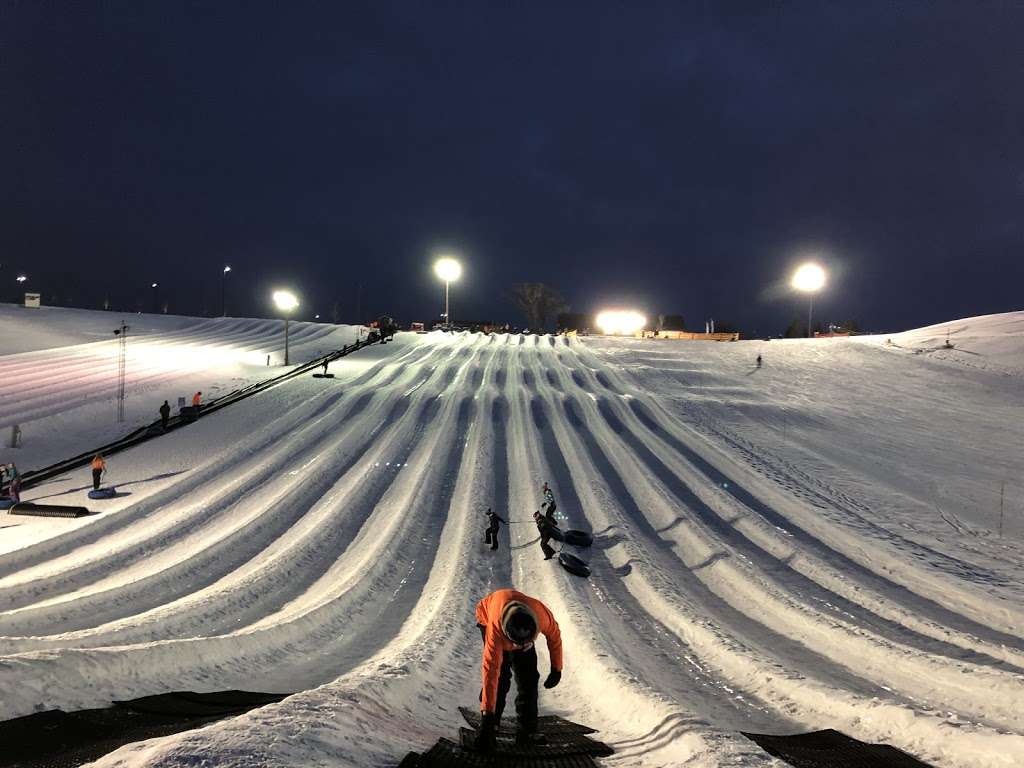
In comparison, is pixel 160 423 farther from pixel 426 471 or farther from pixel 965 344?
pixel 965 344

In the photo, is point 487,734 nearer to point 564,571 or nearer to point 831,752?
point 831,752

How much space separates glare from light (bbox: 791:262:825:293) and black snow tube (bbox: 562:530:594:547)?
53.5m

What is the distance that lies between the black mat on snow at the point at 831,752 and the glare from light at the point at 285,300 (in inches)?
1348

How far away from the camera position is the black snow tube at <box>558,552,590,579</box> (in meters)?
11.0

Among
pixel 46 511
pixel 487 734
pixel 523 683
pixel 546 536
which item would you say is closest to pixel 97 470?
pixel 46 511

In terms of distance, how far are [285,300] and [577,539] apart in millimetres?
28730

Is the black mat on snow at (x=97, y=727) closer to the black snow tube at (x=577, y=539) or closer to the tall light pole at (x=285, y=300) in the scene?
the black snow tube at (x=577, y=539)

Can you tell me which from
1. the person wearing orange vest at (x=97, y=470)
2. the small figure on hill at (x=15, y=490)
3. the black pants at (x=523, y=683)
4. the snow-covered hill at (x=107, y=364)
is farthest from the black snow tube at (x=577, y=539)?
the snow-covered hill at (x=107, y=364)

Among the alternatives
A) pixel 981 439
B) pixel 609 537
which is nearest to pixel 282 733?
pixel 609 537

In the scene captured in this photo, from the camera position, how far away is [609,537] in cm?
1298

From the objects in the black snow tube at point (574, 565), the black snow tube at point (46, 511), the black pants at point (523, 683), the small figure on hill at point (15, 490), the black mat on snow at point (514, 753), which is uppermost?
the black pants at point (523, 683)

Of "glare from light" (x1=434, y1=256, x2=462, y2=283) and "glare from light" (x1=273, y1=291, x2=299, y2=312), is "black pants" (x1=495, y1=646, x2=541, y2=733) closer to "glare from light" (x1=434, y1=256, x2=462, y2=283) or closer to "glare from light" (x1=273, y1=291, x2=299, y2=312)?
"glare from light" (x1=273, y1=291, x2=299, y2=312)

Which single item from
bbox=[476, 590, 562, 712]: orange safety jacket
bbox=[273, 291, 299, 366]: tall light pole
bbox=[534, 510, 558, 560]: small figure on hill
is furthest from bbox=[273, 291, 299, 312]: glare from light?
bbox=[476, 590, 562, 712]: orange safety jacket

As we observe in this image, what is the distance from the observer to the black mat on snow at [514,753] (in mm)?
3727
